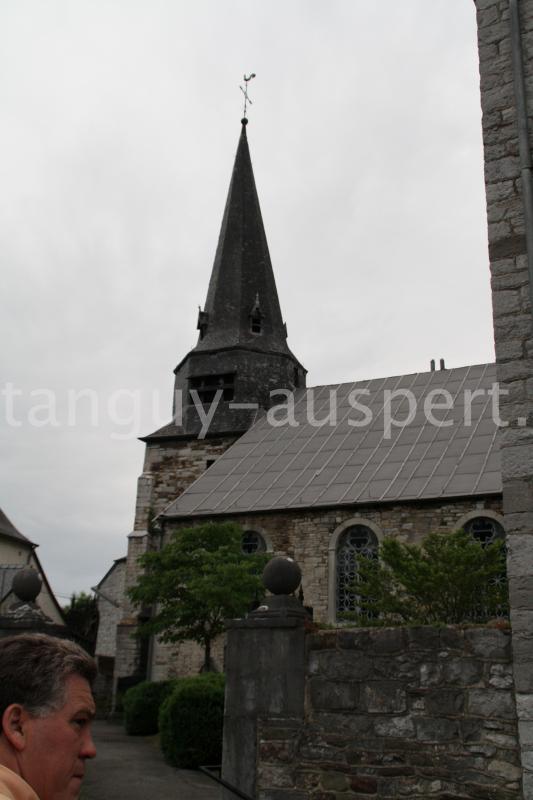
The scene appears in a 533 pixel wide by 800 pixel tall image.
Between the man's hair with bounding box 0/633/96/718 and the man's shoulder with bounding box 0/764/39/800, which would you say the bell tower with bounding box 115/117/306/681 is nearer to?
the man's hair with bounding box 0/633/96/718

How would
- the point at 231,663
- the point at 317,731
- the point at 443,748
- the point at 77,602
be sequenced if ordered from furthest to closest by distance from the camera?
the point at 77,602 → the point at 231,663 → the point at 317,731 → the point at 443,748

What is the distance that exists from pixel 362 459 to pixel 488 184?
13.4m

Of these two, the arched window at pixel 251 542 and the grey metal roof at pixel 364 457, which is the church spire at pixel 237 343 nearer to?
the grey metal roof at pixel 364 457

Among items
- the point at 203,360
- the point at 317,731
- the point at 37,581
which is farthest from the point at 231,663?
the point at 203,360

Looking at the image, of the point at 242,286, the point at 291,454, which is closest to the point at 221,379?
the point at 242,286

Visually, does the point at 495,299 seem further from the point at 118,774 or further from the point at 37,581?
the point at 118,774

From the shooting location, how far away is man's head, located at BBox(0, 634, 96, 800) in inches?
60.9

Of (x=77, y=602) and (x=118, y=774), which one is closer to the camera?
(x=118, y=774)

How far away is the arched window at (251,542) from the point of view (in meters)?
17.9

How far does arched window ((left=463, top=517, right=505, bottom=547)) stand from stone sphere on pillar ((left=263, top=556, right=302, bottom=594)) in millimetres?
10389

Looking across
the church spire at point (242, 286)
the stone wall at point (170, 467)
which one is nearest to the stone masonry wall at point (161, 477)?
the stone wall at point (170, 467)

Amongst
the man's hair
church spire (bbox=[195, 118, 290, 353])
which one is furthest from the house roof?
the man's hair

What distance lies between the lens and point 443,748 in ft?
16.9

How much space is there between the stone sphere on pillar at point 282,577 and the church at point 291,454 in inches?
300
